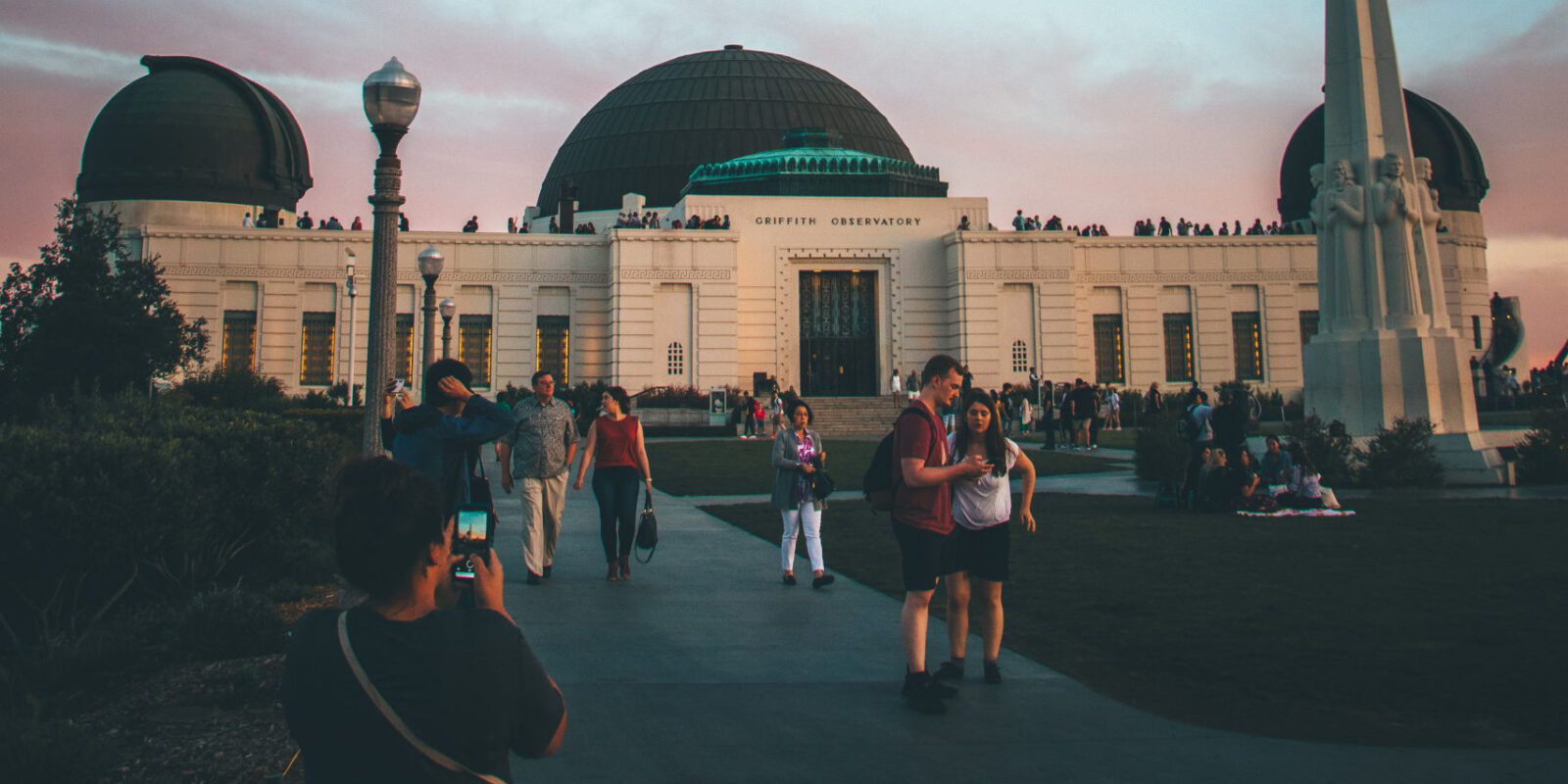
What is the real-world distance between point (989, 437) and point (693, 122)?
57.3m

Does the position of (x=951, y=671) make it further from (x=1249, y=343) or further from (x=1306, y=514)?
(x=1249, y=343)

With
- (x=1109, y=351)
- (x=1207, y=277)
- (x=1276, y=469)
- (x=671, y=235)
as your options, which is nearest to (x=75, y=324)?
(x=671, y=235)

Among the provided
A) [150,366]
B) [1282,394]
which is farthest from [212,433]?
[1282,394]

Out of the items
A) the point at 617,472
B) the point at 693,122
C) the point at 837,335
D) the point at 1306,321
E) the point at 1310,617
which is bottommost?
the point at 1310,617

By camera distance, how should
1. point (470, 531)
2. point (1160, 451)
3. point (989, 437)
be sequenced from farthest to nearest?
point (1160, 451)
point (989, 437)
point (470, 531)

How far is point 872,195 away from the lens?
49.8 metres

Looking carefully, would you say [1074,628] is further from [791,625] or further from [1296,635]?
[791,625]

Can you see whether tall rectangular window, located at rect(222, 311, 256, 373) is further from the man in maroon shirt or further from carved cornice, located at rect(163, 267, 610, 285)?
the man in maroon shirt

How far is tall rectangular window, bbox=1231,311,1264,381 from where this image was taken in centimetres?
5022

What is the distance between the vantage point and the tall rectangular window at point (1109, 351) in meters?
49.7

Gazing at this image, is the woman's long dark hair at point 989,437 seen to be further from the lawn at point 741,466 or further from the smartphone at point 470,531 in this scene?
the lawn at point 741,466

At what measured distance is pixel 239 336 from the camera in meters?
45.8

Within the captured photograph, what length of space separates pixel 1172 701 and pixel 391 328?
5.84 metres

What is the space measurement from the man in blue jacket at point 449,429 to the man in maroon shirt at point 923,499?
232 cm
